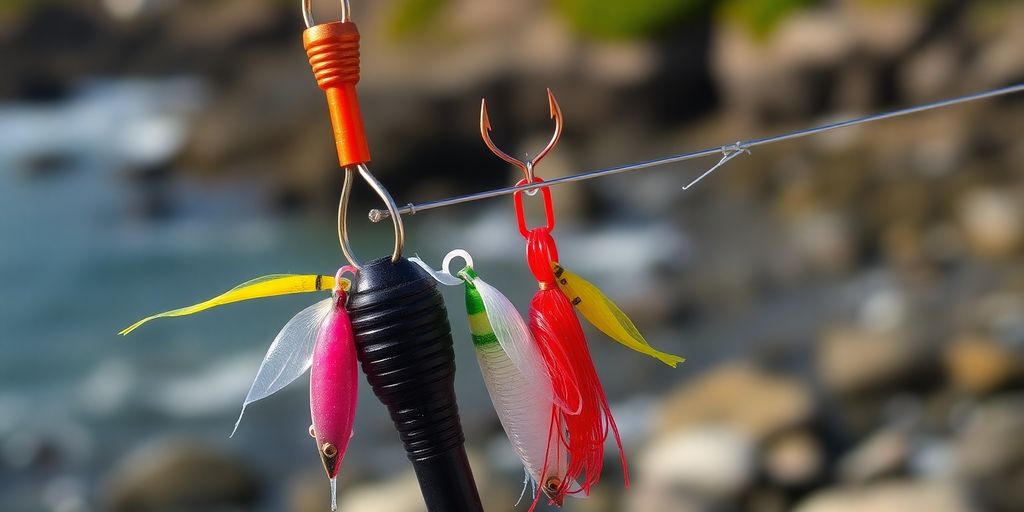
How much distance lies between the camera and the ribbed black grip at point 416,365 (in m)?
0.96

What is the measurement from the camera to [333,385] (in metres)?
0.99

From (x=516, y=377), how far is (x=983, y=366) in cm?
453

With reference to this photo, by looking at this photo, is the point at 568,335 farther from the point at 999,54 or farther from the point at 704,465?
the point at 999,54

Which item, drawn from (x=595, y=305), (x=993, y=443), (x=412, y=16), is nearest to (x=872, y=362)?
(x=993, y=443)

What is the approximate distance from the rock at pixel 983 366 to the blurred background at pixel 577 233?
0.02 meters

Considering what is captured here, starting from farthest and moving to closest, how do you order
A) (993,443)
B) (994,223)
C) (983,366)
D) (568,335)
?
(994,223), (983,366), (993,443), (568,335)

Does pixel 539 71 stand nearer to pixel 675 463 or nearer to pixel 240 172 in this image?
pixel 240 172

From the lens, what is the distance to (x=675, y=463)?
4.65m

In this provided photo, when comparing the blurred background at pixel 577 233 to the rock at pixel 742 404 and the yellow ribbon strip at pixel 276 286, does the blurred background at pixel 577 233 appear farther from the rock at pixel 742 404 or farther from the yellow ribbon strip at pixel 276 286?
the yellow ribbon strip at pixel 276 286

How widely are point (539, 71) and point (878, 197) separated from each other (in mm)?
3662

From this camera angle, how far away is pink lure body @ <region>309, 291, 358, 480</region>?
3.22 ft

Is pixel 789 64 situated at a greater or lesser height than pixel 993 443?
greater

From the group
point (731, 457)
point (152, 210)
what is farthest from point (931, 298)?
point (152, 210)

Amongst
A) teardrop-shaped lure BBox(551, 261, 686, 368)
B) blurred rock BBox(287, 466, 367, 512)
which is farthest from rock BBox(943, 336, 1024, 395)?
teardrop-shaped lure BBox(551, 261, 686, 368)
